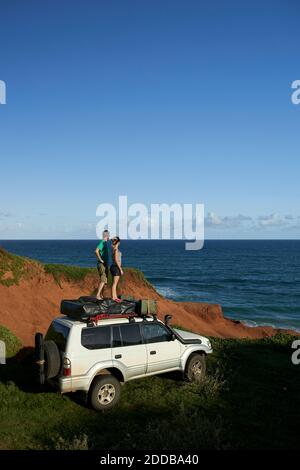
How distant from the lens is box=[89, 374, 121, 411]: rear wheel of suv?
9594mm

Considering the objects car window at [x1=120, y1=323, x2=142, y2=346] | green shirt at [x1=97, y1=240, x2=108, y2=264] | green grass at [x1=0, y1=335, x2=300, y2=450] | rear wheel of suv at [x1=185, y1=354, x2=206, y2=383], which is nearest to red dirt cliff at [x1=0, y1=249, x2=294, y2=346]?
green grass at [x1=0, y1=335, x2=300, y2=450]

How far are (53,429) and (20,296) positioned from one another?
1176 cm

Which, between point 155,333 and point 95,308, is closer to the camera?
point 95,308

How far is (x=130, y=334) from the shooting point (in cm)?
1058

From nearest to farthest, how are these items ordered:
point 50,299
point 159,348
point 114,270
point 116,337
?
point 116,337
point 159,348
point 114,270
point 50,299

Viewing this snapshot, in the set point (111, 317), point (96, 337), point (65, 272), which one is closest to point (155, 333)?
point (111, 317)

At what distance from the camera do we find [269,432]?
344 inches

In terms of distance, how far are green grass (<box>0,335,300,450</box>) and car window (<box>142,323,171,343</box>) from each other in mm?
1330

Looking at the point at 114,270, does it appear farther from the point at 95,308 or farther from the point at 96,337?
the point at 96,337

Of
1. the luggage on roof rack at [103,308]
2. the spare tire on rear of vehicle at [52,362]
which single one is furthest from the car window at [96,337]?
the spare tire on rear of vehicle at [52,362]

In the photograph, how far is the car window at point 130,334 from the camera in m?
10.4

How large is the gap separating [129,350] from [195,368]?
7.85 ft

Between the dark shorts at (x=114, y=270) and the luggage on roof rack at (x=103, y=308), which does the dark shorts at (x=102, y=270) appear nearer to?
the dark shorts at (x=114, y=270)
